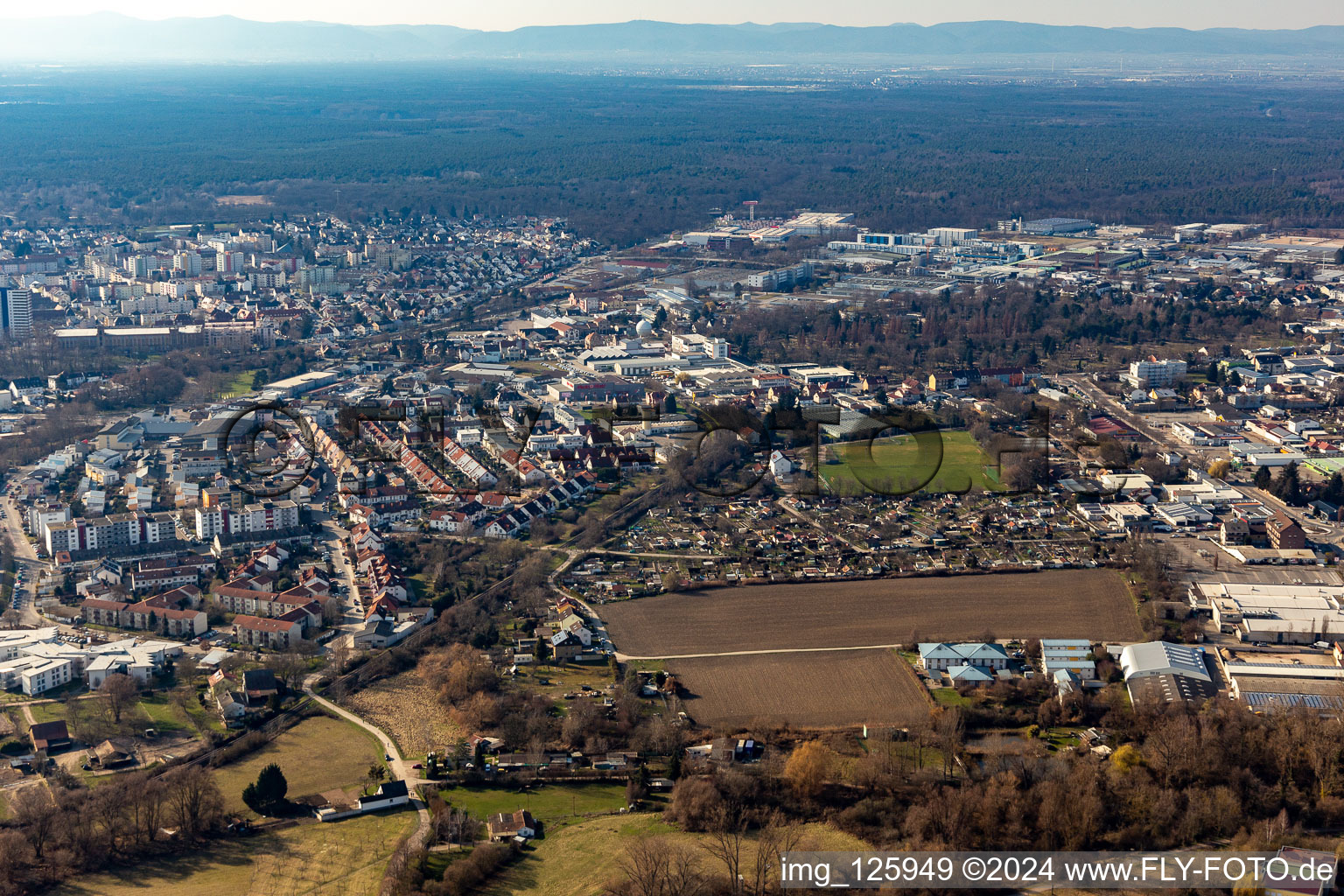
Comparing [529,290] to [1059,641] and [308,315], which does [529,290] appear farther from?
[1059,641]

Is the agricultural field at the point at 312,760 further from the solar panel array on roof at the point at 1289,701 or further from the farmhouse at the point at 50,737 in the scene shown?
the solar panel array on roof at the point at 1289,701

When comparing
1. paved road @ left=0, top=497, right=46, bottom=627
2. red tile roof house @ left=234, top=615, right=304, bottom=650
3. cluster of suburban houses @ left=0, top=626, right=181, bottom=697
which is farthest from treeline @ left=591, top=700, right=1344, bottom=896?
paved road @ left=0, top=497, right=46, bottom=627

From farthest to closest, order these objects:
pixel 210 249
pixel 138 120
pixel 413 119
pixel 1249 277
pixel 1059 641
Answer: pixel 413 119
pixel 138 120
pixel 210 249
pixel 1249 277
pixel 1059 641

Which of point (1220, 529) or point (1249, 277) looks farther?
point (1249, 277)

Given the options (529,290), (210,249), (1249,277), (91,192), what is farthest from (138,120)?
(1249,277)

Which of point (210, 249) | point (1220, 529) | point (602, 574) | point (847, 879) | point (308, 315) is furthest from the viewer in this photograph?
point (210, 249)

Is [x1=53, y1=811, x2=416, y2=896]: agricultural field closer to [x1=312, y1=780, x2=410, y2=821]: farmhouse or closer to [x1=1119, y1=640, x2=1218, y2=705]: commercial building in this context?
[x1=312, y1=780, x2=410, y2=821]: farmhouse

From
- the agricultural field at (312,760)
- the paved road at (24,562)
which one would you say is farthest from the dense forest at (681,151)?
the agricultural field at (312,760)
